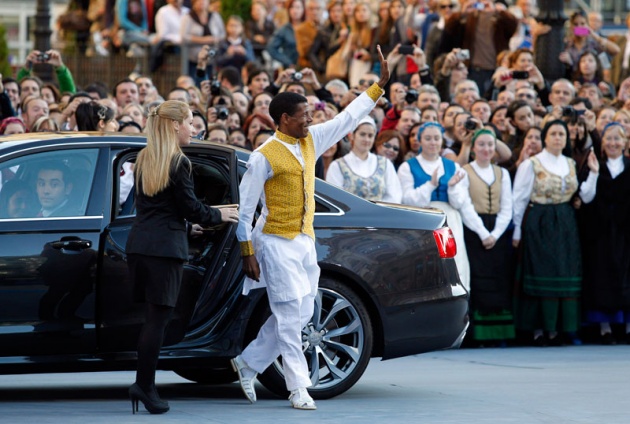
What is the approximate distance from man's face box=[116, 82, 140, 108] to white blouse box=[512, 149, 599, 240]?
402cm

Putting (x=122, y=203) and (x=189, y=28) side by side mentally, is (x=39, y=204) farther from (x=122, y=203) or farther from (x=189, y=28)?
(x=189, y=28)

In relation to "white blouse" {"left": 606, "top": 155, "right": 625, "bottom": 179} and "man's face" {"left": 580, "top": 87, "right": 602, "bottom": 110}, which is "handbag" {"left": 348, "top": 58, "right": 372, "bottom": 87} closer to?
"man's face" {"left": 580, "top": 87, "right": 602, "bottom": 110}

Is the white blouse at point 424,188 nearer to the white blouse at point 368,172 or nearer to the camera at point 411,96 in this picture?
the white blouse at point 368,172

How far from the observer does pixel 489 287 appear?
14.1 metres


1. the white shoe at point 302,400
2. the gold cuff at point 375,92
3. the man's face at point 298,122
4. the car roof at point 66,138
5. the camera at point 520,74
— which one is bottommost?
the white shoe at point 302,400

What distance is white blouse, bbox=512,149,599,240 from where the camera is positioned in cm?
1412

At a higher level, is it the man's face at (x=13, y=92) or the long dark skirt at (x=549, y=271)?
the man's face at (x=13, y=92)

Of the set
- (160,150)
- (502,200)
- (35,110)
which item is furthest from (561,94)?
(160,150)

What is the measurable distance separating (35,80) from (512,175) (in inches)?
191

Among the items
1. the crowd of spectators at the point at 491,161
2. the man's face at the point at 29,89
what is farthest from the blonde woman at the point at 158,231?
the man's face at the point at 29,89

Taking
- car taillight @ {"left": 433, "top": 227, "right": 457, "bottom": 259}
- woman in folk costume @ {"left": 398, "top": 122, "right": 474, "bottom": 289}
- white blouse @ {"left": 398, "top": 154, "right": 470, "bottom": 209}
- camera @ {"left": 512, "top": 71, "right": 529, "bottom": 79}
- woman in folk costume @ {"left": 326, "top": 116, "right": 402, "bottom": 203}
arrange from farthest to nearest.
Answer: camera @ {"left": 512, "top": 71, "right": 529, "bottom": 79} < woman in folk costume @ {"left": 398, "top": 122, "right": 474, "bottom": 289} < white blouse @ {"left": 398, "top": 154, "right": 470, "bottom": 209} < woman in folk costume @ {"left": 326, "top": 116, "right": 402, "bottom": 203} < car taillight @ {"left": 433, "top": 227, "right": 457, "bottom": 259}

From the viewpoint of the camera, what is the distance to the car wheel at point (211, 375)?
Answer: 425 inches

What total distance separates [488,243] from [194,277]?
16.9 feet

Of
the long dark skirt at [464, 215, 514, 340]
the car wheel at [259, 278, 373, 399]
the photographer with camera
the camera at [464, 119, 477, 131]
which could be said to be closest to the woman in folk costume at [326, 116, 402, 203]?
the long dark skirt at [464, 215, 514, 340]
